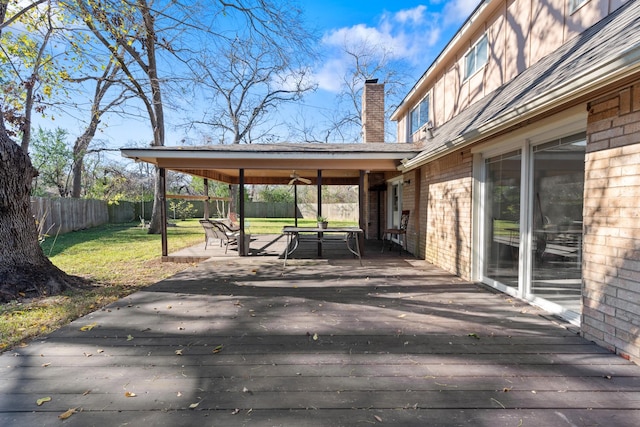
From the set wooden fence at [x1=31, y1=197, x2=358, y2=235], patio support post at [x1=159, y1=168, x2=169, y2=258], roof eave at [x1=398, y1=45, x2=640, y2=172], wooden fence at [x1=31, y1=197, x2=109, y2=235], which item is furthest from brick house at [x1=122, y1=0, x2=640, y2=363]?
wooden fence at [x1=31, y1=197, x2=109, y2=235]

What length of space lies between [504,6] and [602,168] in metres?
4.43

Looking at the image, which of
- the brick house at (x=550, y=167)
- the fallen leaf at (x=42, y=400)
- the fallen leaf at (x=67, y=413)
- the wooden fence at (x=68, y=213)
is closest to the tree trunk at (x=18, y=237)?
the fallen leaf at (x=42, y=400)

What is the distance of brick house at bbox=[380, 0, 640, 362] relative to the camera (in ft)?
8.27

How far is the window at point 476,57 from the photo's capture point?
6.21 m

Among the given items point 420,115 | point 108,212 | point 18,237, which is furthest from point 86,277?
point 108,212

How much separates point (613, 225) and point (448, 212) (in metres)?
3.45

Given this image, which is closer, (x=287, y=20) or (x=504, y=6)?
(x=504, y=6)

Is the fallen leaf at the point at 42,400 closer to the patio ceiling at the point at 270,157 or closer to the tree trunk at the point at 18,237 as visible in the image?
the tree trunk at the point at 18,237

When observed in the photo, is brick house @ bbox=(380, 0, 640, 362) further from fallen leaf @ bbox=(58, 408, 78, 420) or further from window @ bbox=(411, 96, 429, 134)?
fallen leaf @ bbox=(58, 408, 78, 420)

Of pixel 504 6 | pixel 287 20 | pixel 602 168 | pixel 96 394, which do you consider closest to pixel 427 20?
pixel 504 6

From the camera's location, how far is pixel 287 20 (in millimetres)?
6148

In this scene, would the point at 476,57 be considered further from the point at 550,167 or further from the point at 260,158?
the point at 260,158

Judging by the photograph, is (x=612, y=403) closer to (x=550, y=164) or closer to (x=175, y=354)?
(x=550, y=164)

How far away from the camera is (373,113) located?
39.1ft
